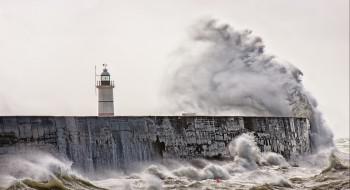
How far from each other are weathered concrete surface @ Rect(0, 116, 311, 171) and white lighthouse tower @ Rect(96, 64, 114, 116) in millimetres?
5174

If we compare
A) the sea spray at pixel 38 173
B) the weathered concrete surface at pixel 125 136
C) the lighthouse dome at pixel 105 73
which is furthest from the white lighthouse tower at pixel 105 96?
the sea spray at pixel 38 173

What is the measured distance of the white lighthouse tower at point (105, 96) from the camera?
2005cm

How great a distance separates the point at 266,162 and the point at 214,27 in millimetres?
7657

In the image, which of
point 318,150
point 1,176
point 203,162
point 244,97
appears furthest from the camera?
point 244,97

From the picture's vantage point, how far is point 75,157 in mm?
11570

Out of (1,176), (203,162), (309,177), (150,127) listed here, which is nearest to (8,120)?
(1,176)

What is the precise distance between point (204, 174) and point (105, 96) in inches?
287

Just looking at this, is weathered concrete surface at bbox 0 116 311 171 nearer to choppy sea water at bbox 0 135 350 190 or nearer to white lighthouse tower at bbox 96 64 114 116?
choppy sea water at bbox 0 135 350 190

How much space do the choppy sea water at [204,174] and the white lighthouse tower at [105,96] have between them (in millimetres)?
5459

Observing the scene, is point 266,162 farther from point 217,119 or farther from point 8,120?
point 8,120

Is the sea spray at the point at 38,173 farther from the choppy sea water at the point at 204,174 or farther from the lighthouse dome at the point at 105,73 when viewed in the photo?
the lighthouse dome at the point at 105,73

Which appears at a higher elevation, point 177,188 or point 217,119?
point 217,119

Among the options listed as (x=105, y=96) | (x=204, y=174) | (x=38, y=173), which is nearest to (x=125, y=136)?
(x=204, y=174)

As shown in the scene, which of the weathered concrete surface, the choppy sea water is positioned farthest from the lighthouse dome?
the choppy sea water
